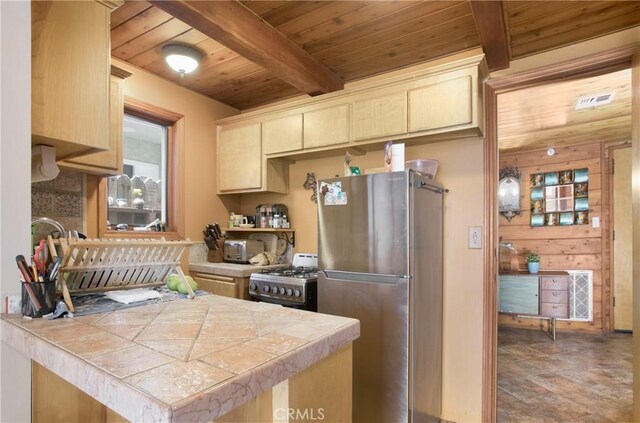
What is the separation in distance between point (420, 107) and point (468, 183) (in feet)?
2.10

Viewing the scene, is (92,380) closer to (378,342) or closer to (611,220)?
(378,342)

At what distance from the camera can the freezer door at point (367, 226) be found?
1918 mm

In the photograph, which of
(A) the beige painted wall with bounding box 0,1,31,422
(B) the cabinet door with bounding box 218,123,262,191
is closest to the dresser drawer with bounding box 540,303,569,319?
(B) the cabinet door with bounding box 218,123,262,191

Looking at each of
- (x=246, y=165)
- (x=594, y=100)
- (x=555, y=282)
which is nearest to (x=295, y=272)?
(x=246, y=165)

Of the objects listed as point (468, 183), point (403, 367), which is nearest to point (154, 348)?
point (403, 367)

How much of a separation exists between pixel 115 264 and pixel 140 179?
1704mm

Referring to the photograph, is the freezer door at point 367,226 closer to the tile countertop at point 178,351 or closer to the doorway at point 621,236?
the tile countertop at point 178,351

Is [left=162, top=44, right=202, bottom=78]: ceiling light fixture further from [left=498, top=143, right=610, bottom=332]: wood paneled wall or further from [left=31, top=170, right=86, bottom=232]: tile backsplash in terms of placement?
[left=498, top=143, right=610, bottom=332]: wood paneled wall

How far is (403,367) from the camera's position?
74.3 inches

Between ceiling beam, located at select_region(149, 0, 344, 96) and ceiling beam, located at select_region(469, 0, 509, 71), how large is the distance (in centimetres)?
112

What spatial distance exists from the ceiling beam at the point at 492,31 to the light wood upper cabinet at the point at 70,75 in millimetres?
1726

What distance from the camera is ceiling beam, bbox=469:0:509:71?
1699 mm

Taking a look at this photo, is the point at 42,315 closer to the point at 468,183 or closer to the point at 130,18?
the point at 130,18

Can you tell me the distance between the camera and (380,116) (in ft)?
7.89
